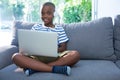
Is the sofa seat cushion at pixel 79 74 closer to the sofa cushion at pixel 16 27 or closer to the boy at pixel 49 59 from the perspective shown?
the boy at pixel 49 59

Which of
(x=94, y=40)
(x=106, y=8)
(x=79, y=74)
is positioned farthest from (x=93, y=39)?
(x=106, y=8)

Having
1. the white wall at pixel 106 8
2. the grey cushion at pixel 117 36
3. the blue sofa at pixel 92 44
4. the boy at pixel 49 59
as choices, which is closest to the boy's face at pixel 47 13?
the boy at pixel 49 59

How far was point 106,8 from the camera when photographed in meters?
3.38

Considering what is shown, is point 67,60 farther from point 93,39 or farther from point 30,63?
point 93,39

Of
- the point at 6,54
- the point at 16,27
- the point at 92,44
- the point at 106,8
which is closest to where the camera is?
the point at 6,54

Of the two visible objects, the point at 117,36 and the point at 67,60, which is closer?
the point at 67,60

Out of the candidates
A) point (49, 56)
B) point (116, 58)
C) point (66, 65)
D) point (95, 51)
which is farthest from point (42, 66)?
point (116, 58)

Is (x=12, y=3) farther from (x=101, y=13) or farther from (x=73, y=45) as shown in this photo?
(x=73, y=45)

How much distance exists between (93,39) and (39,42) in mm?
669

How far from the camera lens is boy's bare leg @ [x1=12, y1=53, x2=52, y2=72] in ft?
5.94

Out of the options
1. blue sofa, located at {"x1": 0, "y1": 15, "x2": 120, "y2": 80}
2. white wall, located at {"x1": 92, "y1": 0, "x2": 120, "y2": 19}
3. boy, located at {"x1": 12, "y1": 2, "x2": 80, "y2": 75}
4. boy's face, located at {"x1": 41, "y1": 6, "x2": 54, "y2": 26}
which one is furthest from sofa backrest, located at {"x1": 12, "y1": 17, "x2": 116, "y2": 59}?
white wall, located at {"x1": 92, "y1": 0, "x2": 120, "y2": 19}

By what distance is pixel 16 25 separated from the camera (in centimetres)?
241

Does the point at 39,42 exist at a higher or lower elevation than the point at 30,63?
higher

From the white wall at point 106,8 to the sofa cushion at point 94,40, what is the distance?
3.44ft
